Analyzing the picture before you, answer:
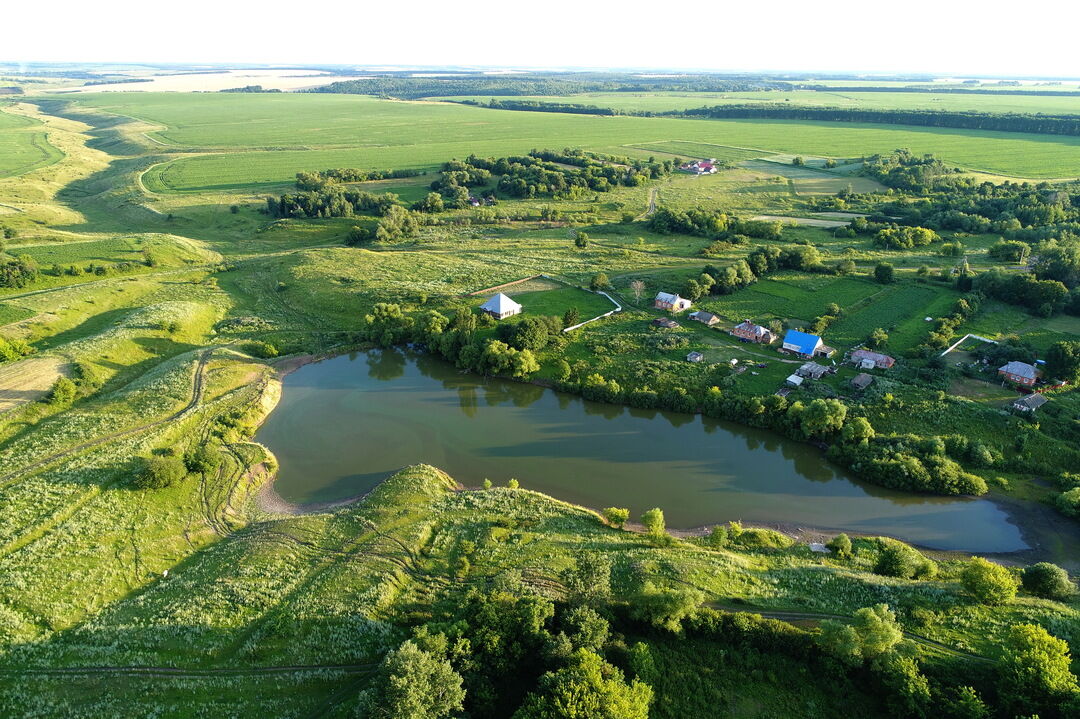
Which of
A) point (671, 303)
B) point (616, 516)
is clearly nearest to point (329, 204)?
point (671, 303)

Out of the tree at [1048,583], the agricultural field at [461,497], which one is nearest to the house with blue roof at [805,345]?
the agricultural field at [461,497]

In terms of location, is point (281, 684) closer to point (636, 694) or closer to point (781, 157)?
point (636, 694)

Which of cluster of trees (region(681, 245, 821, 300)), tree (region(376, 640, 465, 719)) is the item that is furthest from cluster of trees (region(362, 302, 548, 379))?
tree (region(376, 640, 465, 719))

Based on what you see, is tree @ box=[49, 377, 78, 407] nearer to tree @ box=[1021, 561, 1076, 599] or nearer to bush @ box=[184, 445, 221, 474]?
bush @ box=[184, 445, 221, 474]

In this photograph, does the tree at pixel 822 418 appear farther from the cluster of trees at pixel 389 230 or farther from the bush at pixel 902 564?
the cluster of trees at pixel 389 230

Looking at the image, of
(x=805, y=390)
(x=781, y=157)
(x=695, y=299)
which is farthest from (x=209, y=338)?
(x=781, y=157)

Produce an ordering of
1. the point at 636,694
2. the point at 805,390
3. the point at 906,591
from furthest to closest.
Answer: the point at 805,390 → the point at 906,591 → the point at 636,694
